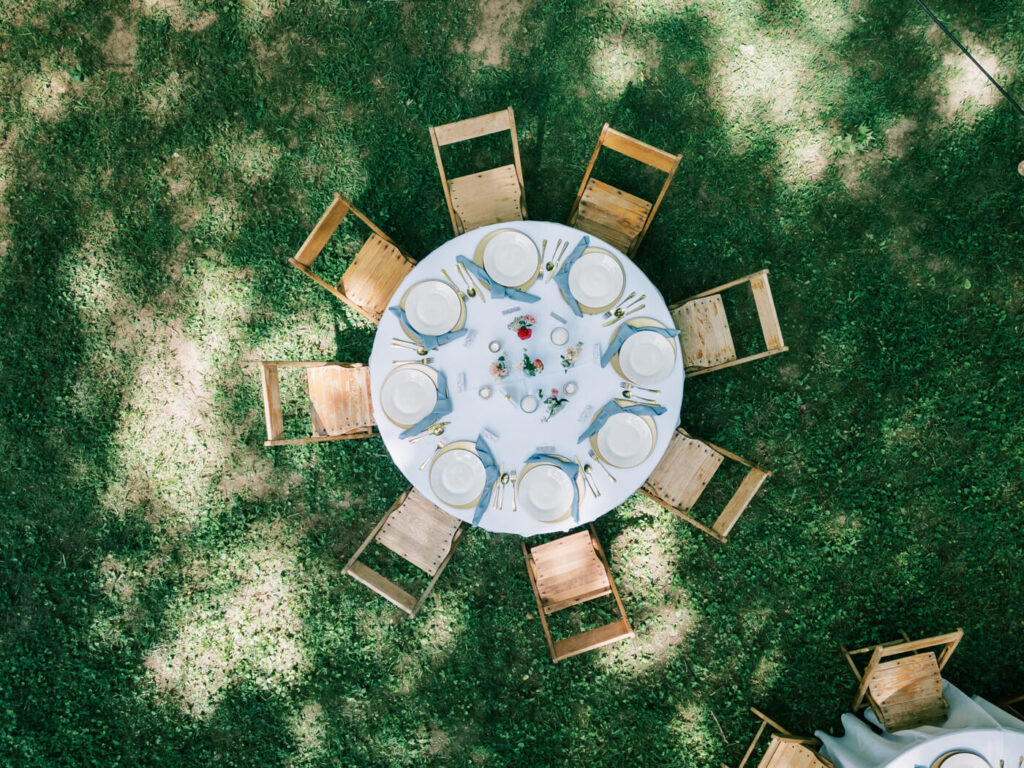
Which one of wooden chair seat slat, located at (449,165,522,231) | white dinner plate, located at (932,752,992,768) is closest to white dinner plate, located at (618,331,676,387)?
wooden chair seat slat, located at (449,165,522,231)

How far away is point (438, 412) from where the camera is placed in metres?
4.36

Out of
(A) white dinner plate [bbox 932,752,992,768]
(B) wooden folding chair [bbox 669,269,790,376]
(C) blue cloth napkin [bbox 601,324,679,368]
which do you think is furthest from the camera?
(B) wooden folding chair [bbox 669,269,790,376]

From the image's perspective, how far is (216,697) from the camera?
5.53 m

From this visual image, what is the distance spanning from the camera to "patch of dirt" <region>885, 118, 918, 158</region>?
18.0 ft

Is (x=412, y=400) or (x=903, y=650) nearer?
(x=412, y=400)

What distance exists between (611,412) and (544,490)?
2.25 feet

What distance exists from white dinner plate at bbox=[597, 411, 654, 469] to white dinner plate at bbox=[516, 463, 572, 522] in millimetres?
357

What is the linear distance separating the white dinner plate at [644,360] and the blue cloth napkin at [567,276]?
403 mm

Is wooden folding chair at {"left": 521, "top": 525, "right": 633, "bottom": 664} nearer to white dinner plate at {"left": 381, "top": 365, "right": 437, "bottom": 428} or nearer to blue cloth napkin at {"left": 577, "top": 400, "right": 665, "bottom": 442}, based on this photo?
blue cloth napkin at {"left": 577, "top": 400, "right": 665, "bottom": 442}

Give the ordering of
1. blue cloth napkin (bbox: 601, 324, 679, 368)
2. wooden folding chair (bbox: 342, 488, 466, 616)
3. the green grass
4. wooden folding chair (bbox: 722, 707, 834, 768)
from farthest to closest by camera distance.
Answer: the green grass, wooden folding chair (bbox: 342, 488, 466, 616), wooden folding chair (bbox: 722, 707, 834, 768), blue cloth napkin (bbox: 601, 324, 679, 368)

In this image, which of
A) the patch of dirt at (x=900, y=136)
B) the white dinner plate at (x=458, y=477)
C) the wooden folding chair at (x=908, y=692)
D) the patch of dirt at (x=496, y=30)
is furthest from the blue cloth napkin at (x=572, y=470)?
the patch of dirt at (x=900, y=136)

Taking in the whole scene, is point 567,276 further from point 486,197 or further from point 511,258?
point 486,197

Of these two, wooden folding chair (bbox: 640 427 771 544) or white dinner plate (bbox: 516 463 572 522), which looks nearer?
white dinner plate (bbox: 516 463 572 522)

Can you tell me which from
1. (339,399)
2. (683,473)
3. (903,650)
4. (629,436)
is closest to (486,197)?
(339,399)
